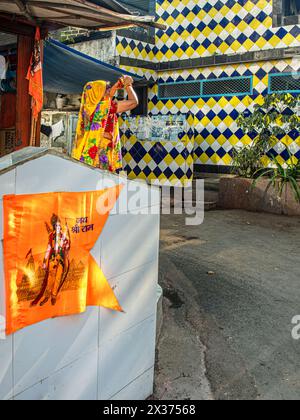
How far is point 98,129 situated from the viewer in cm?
450

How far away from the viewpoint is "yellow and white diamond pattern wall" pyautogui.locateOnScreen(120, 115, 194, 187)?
9.94 m

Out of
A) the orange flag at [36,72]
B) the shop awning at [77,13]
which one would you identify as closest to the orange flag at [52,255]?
the shop awning at [77,13]

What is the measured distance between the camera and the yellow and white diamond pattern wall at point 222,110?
30.3ft

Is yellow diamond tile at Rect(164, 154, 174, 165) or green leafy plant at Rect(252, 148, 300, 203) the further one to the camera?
yellow diamond tile at Rect(164, 154, 174, 165)

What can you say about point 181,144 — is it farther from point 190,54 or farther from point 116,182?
point 116,182

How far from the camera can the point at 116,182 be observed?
7.41 ft

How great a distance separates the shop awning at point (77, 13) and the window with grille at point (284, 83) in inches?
215

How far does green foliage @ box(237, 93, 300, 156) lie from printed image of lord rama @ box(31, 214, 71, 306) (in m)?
6.90

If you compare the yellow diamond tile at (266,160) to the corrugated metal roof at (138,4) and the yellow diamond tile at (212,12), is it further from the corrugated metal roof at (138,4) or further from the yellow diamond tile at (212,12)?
the corrugated metal roof at (138,4)

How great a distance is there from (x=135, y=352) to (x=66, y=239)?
86 cm

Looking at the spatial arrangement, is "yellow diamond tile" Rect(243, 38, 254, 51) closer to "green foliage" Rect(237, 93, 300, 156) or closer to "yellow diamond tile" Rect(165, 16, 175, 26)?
"green foliage" Rect(237, 93, 300, 156)

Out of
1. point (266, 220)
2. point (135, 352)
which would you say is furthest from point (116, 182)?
point (266, 220)

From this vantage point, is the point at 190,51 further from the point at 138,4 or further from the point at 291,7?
the point at 291,7

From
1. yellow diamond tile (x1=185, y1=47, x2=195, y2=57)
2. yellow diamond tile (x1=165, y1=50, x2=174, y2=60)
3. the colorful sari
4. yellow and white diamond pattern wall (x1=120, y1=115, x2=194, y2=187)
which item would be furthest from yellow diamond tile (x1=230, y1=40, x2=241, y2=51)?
A: the colorful sari
